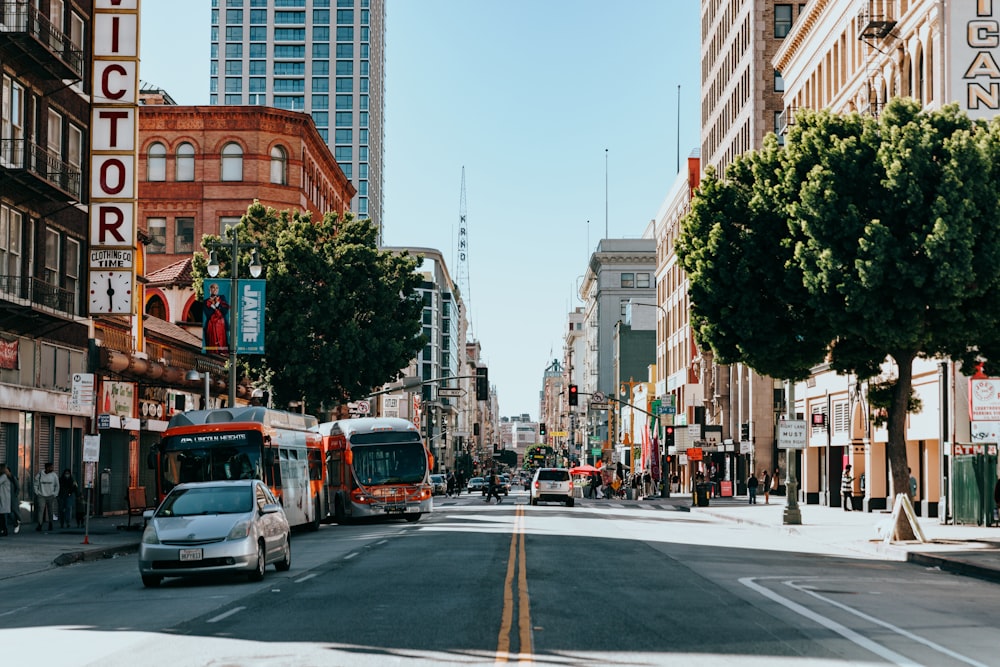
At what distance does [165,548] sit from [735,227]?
16970 mm

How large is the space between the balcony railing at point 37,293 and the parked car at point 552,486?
83.6 ft

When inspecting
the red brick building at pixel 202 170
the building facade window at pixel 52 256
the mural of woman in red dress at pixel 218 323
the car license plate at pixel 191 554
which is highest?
the red brick building at pixel 202 170

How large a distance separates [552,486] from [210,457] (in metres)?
30.6

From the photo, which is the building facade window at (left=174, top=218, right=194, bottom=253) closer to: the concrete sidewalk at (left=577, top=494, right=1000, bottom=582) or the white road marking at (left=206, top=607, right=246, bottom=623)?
the concrete sidewalk at (left=577, top=494, right=1000, bottom=582)

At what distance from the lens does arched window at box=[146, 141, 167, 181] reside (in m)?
75.9

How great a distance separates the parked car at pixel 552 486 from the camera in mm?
60344

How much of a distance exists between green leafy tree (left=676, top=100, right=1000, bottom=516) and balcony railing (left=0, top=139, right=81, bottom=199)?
18.5 metres

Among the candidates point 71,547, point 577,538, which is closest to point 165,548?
point 71,547

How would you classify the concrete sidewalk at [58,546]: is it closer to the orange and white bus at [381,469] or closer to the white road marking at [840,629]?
the orange and white bus at [381,469]

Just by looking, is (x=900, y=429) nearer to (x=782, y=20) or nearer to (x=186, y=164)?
(x=782, y=20)

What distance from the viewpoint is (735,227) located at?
3130 centimetres

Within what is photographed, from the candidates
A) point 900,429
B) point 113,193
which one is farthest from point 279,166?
point 900,429

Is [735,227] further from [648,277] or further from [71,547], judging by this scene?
[648,277]

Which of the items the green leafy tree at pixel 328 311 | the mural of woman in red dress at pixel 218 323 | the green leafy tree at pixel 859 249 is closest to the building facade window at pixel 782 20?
the green leafy tree at pixel 328 311
